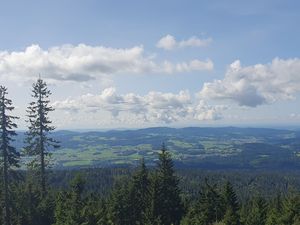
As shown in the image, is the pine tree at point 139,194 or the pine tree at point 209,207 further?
the pine tree at point 139,194

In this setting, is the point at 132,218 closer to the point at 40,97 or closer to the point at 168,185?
the point at 168,185

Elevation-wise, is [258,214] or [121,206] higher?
[121,206]

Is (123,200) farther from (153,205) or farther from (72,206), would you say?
(72,206)

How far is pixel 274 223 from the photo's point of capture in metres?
50.3

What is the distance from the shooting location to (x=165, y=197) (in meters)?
52.7

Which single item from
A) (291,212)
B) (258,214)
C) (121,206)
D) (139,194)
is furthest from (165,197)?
(291,212)

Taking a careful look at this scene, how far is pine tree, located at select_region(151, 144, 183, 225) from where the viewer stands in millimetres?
51719

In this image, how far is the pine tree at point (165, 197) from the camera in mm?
51719

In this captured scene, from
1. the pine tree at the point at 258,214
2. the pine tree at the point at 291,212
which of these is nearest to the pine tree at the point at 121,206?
the pine tree at the point at 258,214

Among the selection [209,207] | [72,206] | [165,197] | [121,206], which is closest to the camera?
[72,206]

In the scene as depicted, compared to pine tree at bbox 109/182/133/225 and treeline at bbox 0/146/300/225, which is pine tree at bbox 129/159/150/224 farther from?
pine tree at bbox 109/182/133/225

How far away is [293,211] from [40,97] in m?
35.4

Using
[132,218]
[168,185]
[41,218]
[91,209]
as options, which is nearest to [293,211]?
[168,185]

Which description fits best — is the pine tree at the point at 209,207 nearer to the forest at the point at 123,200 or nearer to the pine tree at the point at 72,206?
the forest at the point at 123,200
